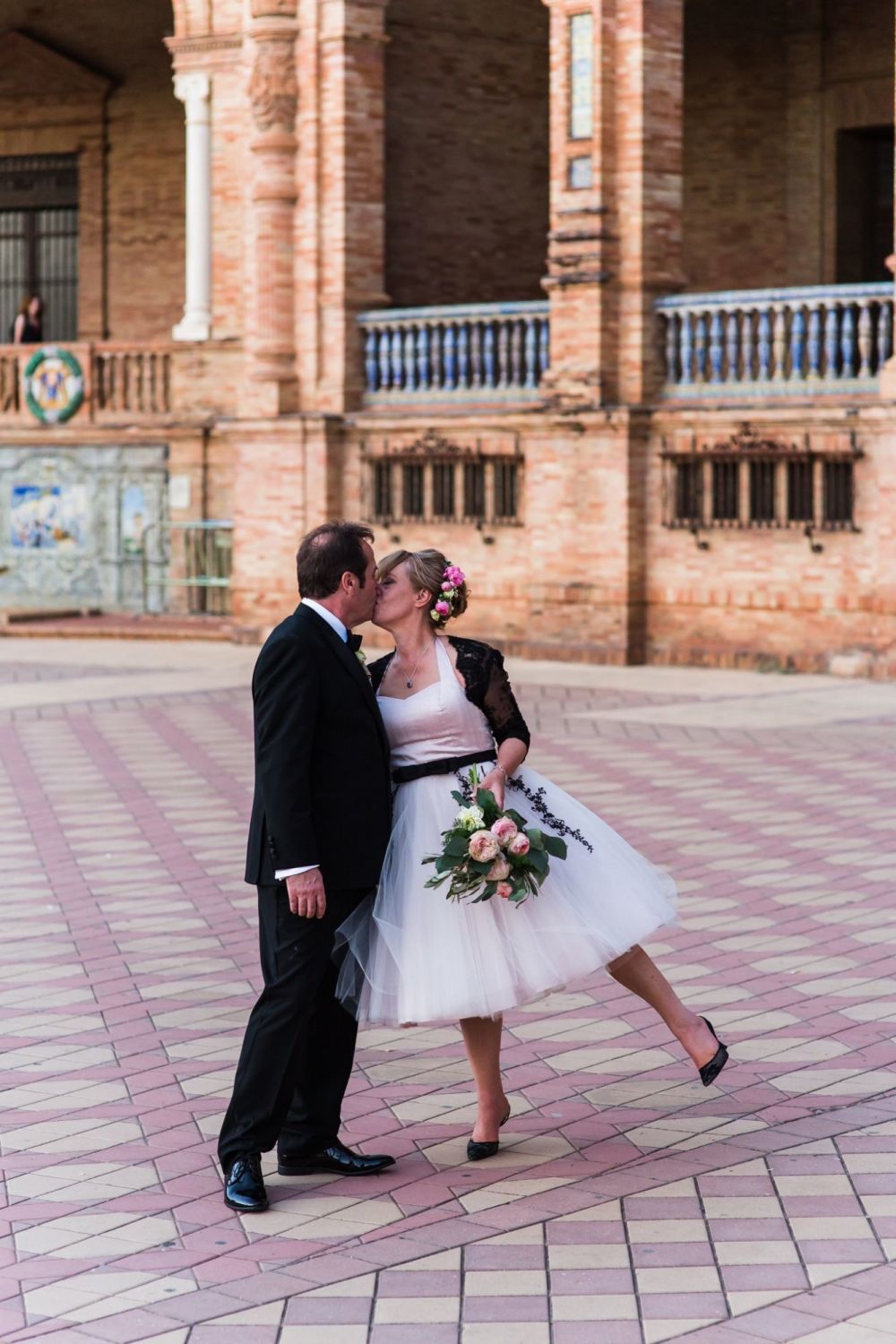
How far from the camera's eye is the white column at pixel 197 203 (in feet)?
74.9

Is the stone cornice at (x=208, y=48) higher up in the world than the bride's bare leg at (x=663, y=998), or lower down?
higher up

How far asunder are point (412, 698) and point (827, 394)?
41.6 ft

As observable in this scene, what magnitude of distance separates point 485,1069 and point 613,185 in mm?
14176

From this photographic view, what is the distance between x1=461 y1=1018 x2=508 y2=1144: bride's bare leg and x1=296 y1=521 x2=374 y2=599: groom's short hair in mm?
1188

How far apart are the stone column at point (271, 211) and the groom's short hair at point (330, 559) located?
52.6 feet

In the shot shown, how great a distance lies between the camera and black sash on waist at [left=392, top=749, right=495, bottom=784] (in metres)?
5.68

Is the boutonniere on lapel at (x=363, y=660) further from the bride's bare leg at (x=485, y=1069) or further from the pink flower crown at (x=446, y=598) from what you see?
the bride's bare leg at (x=485, y=1069)

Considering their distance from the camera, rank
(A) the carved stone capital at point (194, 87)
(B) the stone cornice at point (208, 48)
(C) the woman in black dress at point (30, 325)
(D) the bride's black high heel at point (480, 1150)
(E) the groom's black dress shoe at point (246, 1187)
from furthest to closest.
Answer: (C) the woman in black dress at point (30, 325) < (A) the carved stone capital at point (194, 87) < (B) the stone cornice at point (208, 48) < (D) the bride's black high heel at point (480, 1150) < (E) the groom's black dress shoe at point (246, 1187)

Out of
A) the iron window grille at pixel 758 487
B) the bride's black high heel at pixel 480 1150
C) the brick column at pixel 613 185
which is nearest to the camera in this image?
the bride's black high heel at pixel 480 1150

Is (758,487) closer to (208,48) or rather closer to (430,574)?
(208,48)

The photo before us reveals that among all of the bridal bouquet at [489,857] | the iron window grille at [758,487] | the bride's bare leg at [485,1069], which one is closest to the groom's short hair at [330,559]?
the bridal bouquet at [489,857]

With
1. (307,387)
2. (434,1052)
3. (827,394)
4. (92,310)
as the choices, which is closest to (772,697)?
(827,394)

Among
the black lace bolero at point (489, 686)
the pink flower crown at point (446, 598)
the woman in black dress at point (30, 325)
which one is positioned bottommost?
the black lace bolero at point (489, 686)

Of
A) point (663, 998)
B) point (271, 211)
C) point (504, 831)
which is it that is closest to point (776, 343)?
point (271, 211)
